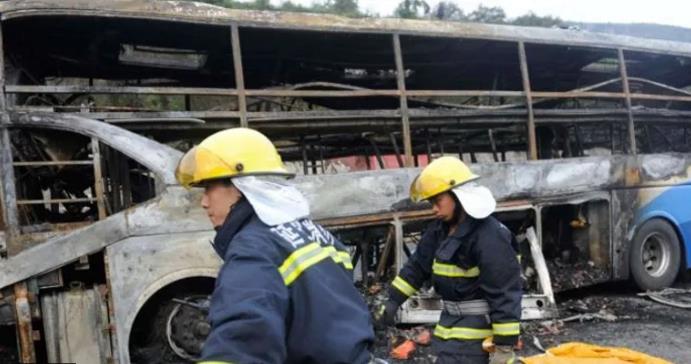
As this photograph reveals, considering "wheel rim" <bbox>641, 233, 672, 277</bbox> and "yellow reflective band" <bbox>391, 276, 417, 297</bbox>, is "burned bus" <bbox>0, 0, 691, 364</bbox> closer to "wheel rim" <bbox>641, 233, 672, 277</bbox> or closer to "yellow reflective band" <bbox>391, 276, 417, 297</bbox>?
"wheel rim" <bbox>641, 233, 672, 277</bbox>

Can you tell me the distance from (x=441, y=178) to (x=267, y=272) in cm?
195

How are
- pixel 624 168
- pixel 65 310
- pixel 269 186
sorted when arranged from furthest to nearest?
1. pixel 624 168
2. pixel 65 310
3. pixel 269 186

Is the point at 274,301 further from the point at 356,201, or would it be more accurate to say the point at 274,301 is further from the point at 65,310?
the point at 356,201

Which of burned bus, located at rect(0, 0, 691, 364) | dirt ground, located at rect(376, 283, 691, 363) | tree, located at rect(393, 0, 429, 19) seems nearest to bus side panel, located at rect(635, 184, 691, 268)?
burned bus, located at rect(0, 0, 691, 364)

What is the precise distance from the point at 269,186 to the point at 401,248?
395 cm

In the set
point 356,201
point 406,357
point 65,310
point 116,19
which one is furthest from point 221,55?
point 406,357

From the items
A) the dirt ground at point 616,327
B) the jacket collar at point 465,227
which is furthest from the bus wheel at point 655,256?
the jacket collar at point 465,227

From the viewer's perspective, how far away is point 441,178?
125 inches

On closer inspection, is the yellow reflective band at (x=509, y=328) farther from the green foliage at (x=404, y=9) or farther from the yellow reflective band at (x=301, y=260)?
the green foliage at (x=404, y=9)

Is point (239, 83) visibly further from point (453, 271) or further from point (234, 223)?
point (234, 223)

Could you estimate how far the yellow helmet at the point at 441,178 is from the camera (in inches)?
124

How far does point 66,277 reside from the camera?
403 cm

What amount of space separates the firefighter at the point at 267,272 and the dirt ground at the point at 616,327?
3.59m

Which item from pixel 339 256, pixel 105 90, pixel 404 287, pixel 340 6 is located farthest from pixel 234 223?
pixel 340 6
